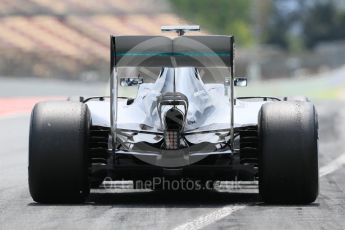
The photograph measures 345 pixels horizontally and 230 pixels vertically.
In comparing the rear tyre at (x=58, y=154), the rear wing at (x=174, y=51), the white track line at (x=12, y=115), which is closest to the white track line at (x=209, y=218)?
the rear tyre at (x=58, y=154)

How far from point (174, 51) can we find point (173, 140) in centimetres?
130

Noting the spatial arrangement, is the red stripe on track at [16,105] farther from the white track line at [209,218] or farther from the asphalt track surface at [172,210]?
the white track line at [209,218]

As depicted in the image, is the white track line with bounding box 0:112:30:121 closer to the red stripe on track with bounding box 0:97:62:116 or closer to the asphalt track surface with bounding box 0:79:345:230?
the red stripe on track with bounding box 0:97:62:116

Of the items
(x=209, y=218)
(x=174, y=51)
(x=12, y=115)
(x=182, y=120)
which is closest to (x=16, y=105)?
(x=12, y=115)

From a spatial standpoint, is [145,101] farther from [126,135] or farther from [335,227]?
[335,227]

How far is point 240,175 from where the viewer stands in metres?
12.0

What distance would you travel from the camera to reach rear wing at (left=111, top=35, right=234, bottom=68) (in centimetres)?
1234

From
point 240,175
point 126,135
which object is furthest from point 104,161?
point 240,175

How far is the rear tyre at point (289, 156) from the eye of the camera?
37.9 ft

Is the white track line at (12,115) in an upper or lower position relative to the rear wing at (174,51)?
lower

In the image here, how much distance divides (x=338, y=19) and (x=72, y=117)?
419 feet

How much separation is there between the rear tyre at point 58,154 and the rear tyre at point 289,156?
177 centimetres

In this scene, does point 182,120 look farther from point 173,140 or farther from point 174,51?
point 174,51

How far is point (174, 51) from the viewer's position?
12.7 metres
